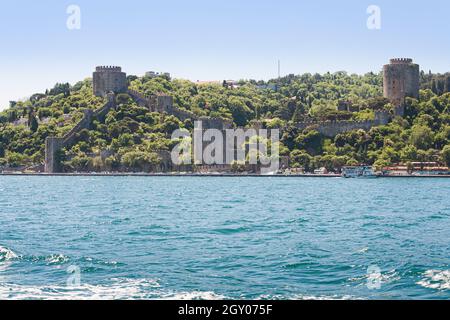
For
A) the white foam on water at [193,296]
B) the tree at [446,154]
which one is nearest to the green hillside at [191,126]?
the tree at [446,154]

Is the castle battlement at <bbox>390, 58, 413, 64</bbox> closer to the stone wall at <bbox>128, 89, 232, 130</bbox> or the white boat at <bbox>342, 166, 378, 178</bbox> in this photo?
the white boat at <bbox>342, 166, 378, 178</bbox>

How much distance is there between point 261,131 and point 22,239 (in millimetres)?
84922

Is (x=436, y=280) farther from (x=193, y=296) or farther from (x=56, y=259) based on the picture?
(x=56, y=259)

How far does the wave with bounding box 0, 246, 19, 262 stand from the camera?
764 inches

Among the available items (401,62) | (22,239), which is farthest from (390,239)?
(401,62)

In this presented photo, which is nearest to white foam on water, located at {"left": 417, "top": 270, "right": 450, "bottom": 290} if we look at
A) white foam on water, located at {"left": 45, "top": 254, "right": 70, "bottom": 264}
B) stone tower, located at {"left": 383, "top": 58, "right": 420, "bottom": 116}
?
white foam on water, located at {"left": 45, "top": 254, "right": 70, "bottom": 264}

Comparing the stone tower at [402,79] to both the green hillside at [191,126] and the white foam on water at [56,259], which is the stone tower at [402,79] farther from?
the white foam on water at [56,259]

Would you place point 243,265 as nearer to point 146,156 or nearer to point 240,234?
point 240,234

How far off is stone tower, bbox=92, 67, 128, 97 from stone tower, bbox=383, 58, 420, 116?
142ft

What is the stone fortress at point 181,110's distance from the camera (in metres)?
104

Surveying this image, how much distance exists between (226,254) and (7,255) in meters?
5.72

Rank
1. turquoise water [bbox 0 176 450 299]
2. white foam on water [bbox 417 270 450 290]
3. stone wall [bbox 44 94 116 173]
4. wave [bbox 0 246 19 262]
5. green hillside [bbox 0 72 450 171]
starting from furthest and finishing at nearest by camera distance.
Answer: stone wall [bbox 44 94 116 173], green hillside [bbox 0 72 450 171], wave [bbox 0 246 19 262], white foam on water [bbox 417 270 450 290], turquoise water [bbox 0 176 450 299]

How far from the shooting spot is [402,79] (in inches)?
4309

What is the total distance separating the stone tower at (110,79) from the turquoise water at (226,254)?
90820 millimetres
